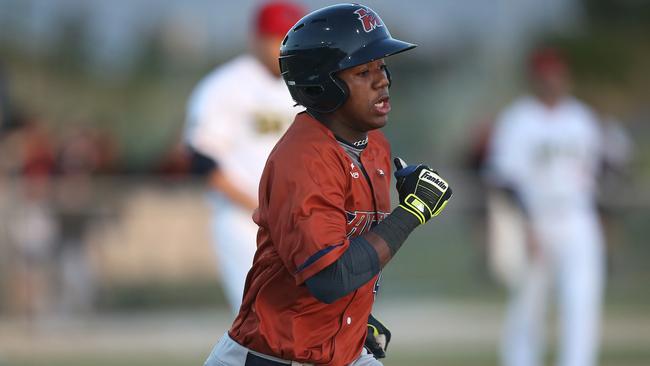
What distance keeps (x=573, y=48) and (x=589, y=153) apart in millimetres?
15823

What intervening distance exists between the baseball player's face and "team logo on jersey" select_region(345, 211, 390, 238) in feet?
1.04

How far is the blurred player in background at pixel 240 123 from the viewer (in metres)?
7.41

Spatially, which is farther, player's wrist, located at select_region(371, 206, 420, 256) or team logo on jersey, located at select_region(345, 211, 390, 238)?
team logo on jersey, located at select_region(345, 211, 390, 238)

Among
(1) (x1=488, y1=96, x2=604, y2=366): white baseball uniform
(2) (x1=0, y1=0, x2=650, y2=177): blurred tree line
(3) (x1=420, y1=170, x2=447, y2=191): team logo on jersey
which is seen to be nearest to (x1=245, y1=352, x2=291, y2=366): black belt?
(3) (x1=420, y1=170, x2=447, y2=191): team logo on jersey

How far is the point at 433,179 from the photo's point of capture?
4.78 meters

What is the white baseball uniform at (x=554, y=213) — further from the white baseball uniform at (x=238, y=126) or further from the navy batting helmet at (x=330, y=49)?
the navy batting helmet at (x=330, y=49)

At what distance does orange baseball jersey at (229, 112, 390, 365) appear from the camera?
14.6ft

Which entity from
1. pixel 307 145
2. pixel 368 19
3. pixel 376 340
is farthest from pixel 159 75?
pixel 307 145

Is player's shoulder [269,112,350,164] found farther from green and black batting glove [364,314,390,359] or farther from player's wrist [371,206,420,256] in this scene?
green and black batting glove [364,314,390,359]

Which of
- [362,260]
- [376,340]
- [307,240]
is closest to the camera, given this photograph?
[307,240]

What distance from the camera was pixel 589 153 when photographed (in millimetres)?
9906

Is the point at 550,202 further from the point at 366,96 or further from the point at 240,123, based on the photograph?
the point at 366,96

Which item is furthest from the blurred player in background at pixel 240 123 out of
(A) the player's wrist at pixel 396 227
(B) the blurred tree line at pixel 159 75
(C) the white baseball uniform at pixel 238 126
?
(B) the blurred tree line at pixel 159 75

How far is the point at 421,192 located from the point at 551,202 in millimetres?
5277
